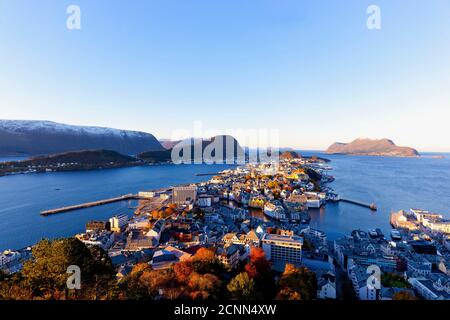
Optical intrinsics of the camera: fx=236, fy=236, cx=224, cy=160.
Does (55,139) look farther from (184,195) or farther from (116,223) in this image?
(116,223)

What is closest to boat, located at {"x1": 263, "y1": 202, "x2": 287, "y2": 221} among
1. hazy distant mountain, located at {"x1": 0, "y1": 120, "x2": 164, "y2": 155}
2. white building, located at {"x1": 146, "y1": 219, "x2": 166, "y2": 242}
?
white building, located at {"x1": 146, "y1": 219, "x2": 166, "y2": 242}

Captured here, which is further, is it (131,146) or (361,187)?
(131,146)

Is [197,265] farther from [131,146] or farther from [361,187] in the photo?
[131,146]

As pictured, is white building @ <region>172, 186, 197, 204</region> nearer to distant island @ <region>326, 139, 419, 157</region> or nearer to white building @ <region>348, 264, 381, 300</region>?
white building @ <region>348, 264, 381, 300</region>

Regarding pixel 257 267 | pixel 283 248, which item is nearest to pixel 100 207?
pixel 283 248

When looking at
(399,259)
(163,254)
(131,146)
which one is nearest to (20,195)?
(163,254)

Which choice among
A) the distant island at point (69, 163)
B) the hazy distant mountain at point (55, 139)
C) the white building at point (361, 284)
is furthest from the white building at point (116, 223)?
the hazy distant mountain at point (55, 139)
